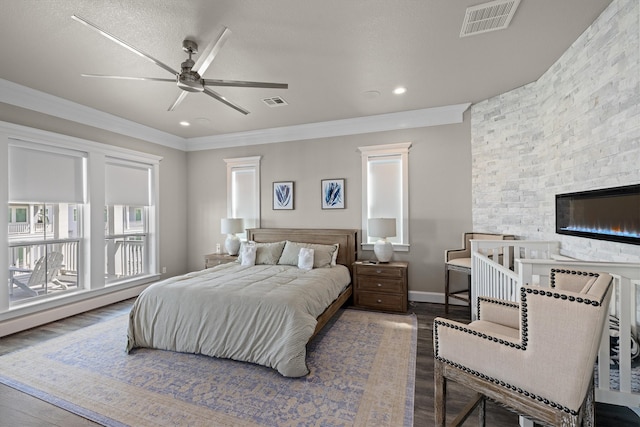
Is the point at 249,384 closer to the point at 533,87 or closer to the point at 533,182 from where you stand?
the point at 533,182

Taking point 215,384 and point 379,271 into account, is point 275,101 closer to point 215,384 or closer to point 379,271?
point 379,271

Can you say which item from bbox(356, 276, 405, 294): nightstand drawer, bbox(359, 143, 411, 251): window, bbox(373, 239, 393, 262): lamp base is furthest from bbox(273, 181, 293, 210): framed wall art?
bbox(356, 276, 405, 294): nightstand drawer

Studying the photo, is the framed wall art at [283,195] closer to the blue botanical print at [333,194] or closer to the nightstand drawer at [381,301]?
the blue botanical print at [333,194]

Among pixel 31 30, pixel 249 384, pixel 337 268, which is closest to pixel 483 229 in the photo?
pixel 337 268

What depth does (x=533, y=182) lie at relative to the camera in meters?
3.45

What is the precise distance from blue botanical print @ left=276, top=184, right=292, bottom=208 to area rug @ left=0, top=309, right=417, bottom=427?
267 centimetres

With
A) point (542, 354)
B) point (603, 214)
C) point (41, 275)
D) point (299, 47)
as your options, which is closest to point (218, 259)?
point (41, 275)

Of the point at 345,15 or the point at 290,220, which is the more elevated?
the point at 345,15

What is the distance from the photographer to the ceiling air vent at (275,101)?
3879 mm

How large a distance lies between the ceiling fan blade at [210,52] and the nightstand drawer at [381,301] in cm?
343

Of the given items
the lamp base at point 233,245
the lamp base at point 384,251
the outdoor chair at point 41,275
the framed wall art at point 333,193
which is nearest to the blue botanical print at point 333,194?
the framed wall art at point 333,193

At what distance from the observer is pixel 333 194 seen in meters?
4.91

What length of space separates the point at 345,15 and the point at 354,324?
3278 mm

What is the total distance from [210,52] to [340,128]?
2955mm
